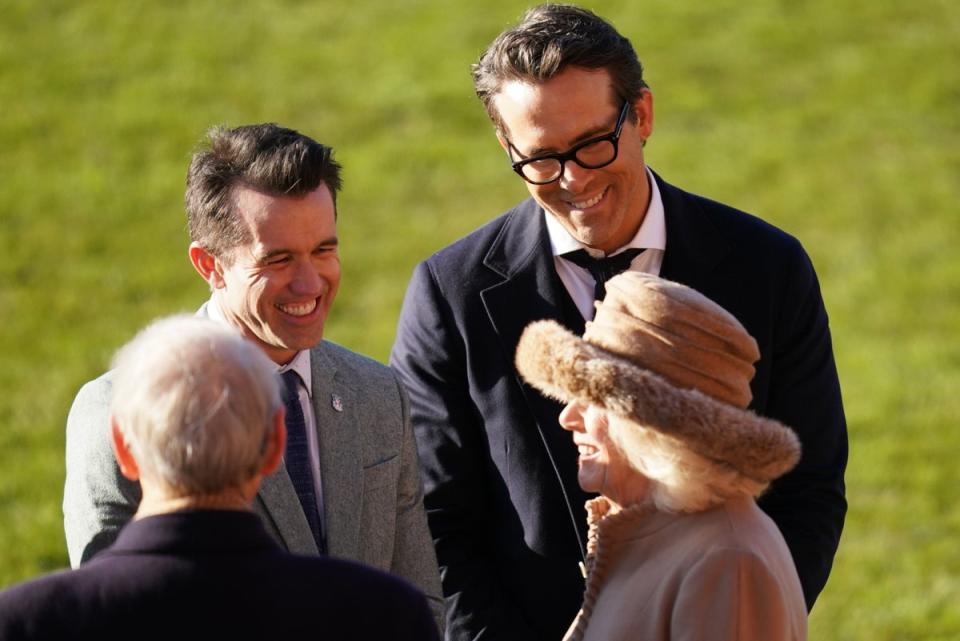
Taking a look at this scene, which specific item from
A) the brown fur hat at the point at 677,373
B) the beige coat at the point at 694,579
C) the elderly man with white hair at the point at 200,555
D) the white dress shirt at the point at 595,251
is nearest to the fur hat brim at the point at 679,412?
the brown fur hat at the point at 677,373

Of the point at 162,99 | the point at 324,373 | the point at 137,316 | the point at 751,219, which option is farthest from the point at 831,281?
the point at 324,373

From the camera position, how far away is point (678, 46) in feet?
41.8

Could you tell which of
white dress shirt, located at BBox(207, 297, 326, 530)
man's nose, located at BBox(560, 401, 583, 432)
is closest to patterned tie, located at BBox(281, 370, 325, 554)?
white dress shirt, located at BBox(207, 297, 326, 530)

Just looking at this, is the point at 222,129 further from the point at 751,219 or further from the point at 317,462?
the point at 751,219

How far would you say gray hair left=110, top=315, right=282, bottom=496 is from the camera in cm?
256

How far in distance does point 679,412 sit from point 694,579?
1.09ft

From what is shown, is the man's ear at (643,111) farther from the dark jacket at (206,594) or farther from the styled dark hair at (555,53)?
the dark jacket at (206,594)

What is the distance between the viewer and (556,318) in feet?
13.2

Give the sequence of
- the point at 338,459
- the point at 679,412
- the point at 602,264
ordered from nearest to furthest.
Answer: the point at 679,412
the point at 338,459
the point at 602,264

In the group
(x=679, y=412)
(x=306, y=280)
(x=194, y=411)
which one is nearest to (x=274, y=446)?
(x=194, y=411)

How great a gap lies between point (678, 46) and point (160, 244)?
4.68 m

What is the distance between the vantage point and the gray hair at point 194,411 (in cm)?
256

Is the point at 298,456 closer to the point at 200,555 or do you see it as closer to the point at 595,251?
the point at 595,251

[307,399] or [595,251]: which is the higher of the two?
[595,251]
